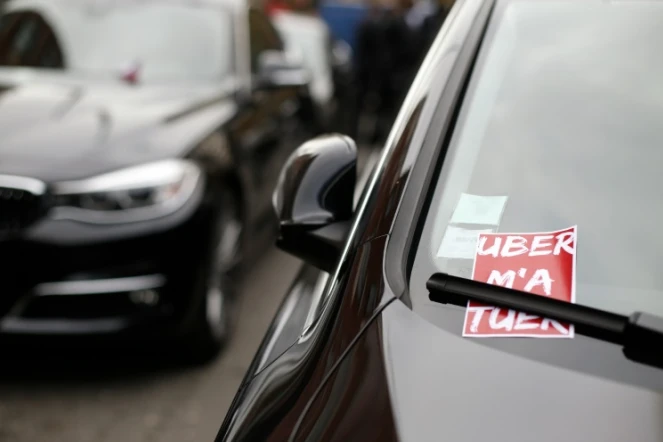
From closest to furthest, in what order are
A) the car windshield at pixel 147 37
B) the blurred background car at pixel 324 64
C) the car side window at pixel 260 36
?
the car windshield at pixel 147 37 → the car side window at pixel 260 36 → the blurred background car at pixel 324 64

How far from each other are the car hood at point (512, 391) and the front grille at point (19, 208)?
2152 millimetres

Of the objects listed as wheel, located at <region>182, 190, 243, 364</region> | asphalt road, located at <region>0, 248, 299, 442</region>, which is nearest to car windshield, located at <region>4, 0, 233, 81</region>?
wheel, located at <region>182, 190, 243, 364</region>

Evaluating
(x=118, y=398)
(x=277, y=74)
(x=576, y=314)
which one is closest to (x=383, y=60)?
(x=277, y=74)

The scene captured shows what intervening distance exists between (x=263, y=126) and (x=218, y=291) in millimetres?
1131

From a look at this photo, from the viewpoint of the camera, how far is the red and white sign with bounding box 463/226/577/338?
1391mm

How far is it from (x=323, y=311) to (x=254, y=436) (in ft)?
0.98

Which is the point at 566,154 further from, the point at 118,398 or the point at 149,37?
the point at 149,37

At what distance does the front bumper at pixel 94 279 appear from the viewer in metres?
3.15

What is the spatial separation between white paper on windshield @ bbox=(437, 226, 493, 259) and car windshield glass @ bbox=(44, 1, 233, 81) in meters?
2.94

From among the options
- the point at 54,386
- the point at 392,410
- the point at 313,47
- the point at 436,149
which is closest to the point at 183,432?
the point at 54,386

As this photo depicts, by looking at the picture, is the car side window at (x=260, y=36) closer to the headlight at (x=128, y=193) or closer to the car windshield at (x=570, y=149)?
the headlight at (x=128, y=193)

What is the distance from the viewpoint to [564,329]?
138 centimetres

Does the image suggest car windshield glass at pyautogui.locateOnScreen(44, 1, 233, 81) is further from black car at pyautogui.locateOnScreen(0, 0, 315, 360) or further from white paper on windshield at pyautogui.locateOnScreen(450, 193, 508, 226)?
white paper on windshield at pyautogui.locateOnScreen(450, 193, 508, 226)

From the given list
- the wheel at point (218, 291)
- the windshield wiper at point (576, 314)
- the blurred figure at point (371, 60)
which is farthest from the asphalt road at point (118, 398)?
the blurred figure at point (371, 60)
